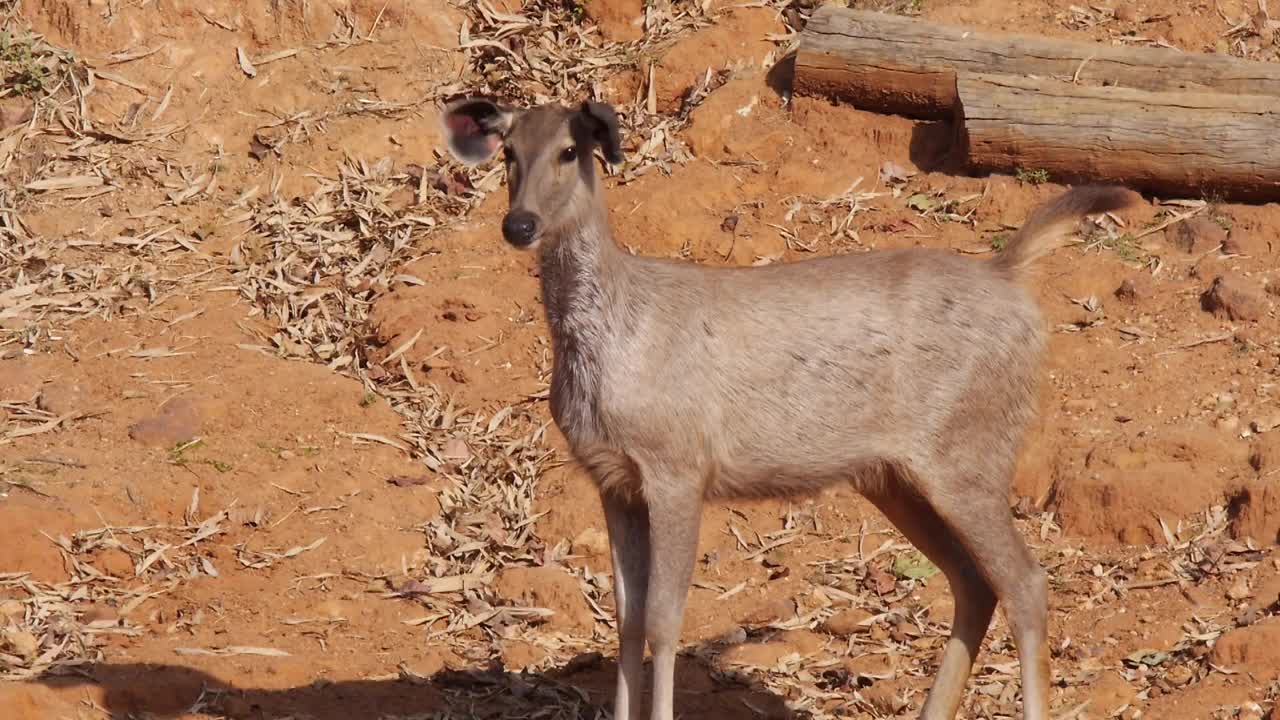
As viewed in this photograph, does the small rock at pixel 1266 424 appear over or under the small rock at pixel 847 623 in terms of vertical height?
over

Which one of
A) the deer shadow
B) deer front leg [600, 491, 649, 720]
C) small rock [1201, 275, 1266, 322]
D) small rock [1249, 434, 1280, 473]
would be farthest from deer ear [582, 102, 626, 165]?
small rock [1201, 275, 1266, 322]

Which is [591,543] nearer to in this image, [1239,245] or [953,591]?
[953,591]

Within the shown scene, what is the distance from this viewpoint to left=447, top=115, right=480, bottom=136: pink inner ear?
298 inches

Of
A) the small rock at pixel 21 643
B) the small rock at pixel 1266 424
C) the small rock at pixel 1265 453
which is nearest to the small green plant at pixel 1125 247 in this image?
the small rock at pixel 1266 424

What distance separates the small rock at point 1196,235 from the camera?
11.2 meters

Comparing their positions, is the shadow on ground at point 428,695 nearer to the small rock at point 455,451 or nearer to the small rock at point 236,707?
the small rock at point 236,707

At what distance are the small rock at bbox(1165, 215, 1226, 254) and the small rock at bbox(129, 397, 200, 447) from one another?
6425mm

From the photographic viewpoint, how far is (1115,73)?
1203 cm

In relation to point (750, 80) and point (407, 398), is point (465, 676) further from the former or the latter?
point (750, 80)

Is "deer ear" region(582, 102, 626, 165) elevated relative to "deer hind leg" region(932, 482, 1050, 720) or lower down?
elevated

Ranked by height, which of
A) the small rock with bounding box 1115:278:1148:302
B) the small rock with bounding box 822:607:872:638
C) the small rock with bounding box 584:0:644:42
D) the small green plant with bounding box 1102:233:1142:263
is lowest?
the small rock with bounding box 822:607:872:638

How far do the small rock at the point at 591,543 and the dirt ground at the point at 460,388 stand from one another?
0.02 m

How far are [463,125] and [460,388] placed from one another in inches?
147

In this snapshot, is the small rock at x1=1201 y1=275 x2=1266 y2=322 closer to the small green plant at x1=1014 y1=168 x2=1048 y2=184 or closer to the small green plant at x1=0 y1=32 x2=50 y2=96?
the small green plant at x1=1014 y1=168 x2=1048 y2=184
